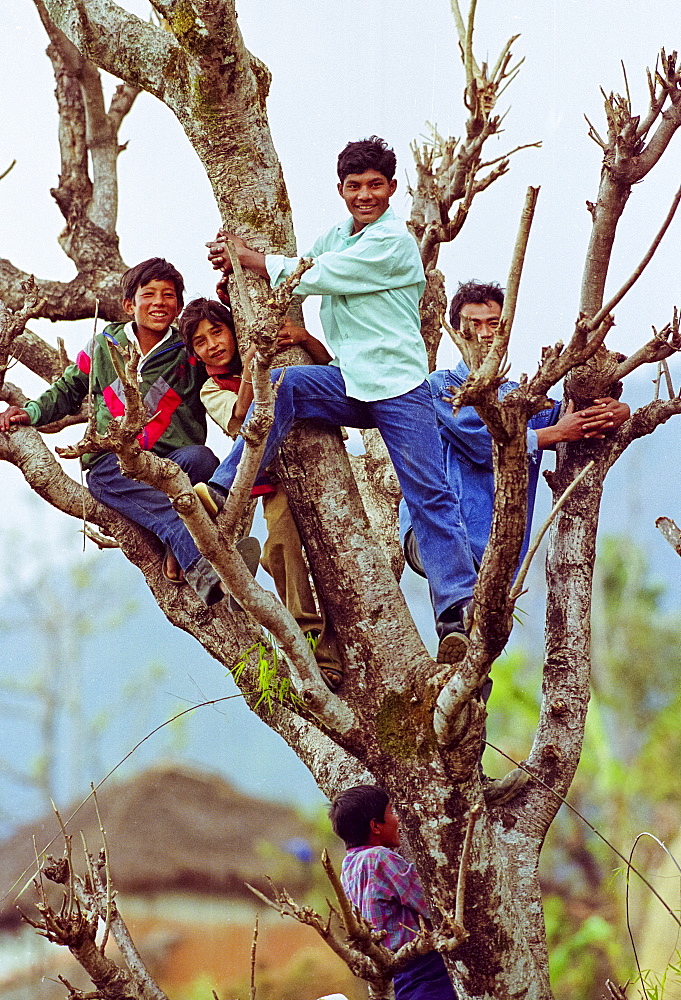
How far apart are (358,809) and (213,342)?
1.44 m

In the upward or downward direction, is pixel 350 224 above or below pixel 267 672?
above

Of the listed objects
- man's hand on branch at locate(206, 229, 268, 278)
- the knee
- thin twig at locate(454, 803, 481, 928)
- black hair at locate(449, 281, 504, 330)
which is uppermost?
black hair at locate(449, 281, 504, 330)

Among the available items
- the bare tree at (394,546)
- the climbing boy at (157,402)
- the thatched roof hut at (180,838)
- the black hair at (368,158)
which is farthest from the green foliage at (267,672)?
the thatched roof hut at (180,838)

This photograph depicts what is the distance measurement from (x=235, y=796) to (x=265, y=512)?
16.5ft

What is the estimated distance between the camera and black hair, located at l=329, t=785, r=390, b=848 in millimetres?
2971

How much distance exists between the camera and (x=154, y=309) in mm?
3238

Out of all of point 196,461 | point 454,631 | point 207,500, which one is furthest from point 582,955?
point 207,500

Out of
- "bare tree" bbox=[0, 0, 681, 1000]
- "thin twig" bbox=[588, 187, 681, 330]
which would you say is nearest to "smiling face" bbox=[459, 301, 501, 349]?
"bare tree" bbox=[0, 0, 681, 1000]

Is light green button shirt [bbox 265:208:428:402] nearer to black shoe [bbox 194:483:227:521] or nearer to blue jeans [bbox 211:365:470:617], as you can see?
blue jeans [bbox 211:365:470:617]

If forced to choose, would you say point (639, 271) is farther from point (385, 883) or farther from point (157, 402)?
point (385, 883)

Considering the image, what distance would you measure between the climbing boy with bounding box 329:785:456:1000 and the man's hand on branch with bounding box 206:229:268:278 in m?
1.52

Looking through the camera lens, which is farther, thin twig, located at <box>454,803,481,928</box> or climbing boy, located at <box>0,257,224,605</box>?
climbing boy, located at <box>0,257,224,605</box>

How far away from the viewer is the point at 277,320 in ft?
7.00

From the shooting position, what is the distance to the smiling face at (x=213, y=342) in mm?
2984
